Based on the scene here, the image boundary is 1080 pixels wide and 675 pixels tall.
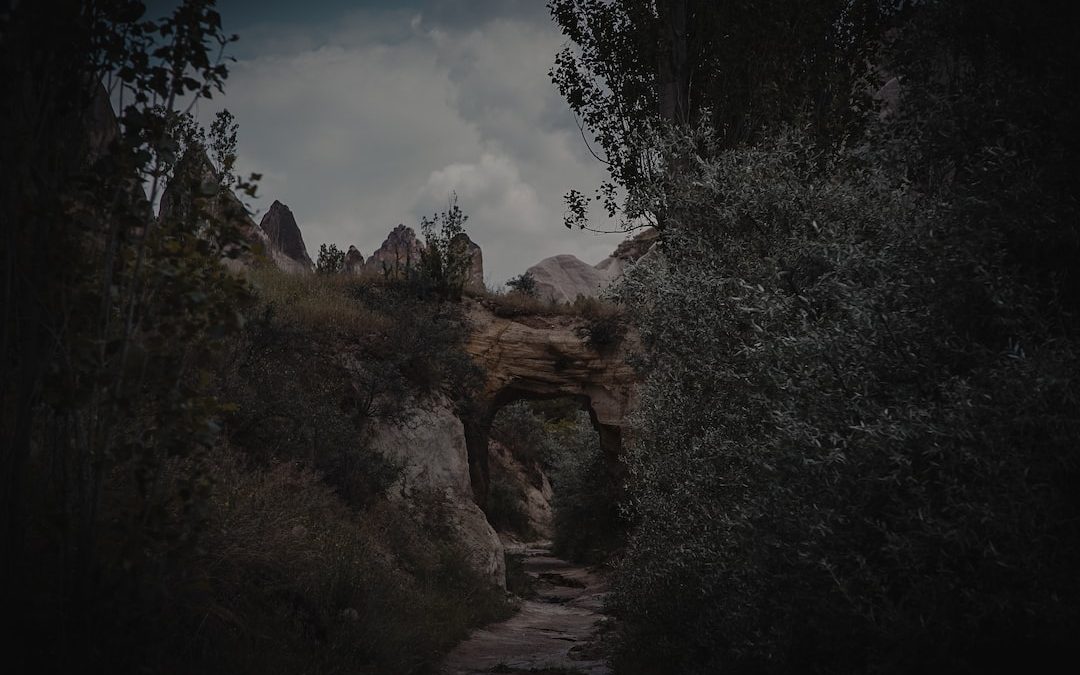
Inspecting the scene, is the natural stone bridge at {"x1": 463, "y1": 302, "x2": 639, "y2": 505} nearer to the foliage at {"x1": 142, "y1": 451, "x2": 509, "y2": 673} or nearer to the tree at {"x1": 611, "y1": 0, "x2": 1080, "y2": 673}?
the foliage at {"x1": 142, "y1": 451, "x2": 509, "y2": 673}

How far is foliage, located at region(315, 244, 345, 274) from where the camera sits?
64.5 feet

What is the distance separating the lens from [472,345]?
701 inches

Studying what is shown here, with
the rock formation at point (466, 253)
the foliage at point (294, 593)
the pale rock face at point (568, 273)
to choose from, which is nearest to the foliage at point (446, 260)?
the rock formation at point (466, 253)

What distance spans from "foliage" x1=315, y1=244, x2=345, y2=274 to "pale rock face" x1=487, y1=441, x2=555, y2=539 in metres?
14.6

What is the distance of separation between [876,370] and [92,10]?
4899mm

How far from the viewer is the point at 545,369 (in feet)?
61.0

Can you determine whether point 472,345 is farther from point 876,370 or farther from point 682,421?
point 876,370

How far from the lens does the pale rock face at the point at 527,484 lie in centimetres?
3294

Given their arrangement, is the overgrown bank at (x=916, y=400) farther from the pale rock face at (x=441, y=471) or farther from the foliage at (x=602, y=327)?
the foliage at (x=602, y=327)

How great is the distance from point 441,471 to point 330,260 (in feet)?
28.0

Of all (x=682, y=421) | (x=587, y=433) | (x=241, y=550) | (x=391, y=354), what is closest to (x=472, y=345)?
(x=391, y=354)

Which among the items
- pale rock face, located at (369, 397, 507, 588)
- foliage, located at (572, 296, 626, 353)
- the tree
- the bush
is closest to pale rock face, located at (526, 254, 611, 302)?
foliage, located at (572, 296, 626, 353)

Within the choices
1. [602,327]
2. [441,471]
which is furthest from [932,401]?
[602,327]

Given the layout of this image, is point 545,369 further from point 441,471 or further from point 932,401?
point 932,401
